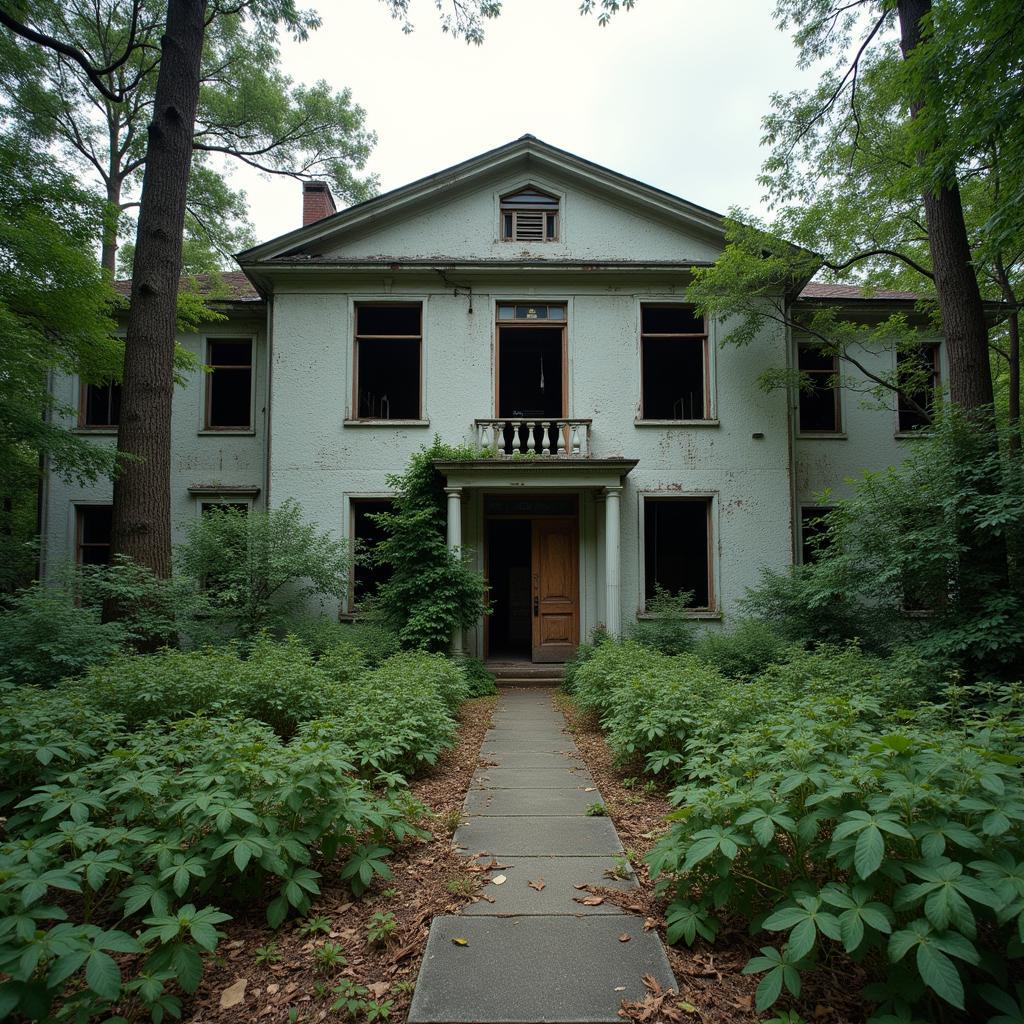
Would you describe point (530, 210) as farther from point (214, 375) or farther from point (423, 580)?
point (423, 580)

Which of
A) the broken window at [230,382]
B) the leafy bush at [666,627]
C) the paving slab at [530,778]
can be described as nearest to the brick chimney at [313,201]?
the broken window at [230,382]

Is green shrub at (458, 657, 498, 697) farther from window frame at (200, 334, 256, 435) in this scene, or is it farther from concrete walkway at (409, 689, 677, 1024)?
window frame at (200, 334, 256, 435)

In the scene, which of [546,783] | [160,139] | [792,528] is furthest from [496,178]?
[546,783]

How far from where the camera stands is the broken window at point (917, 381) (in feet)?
39.4

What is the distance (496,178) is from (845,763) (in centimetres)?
1275

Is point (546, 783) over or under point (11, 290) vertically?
under

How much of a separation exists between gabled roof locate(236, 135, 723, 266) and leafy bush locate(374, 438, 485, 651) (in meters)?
5.29

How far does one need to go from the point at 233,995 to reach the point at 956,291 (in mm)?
10717

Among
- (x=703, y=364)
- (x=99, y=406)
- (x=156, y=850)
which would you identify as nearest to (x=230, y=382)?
(x=99, y=406)

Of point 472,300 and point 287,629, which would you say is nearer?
point 287,629

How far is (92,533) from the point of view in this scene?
12961mm

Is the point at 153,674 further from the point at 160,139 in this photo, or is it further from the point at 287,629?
the point at 160,139

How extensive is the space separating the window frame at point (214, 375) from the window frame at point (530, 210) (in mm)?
5813

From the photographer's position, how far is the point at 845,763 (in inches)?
98.9
